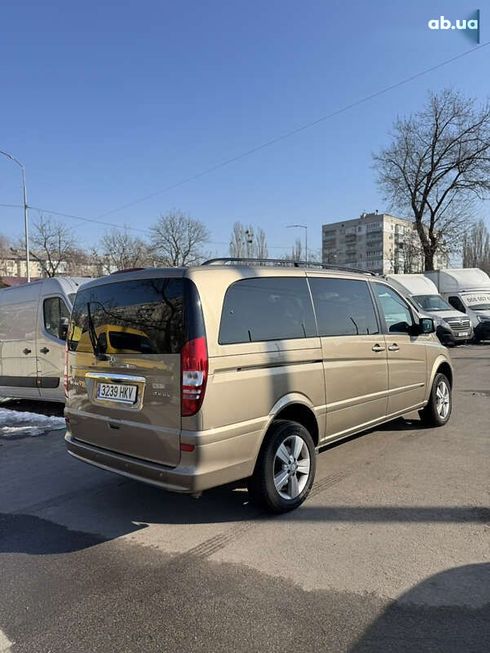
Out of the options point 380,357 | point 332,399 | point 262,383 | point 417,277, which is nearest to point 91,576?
point 262,383

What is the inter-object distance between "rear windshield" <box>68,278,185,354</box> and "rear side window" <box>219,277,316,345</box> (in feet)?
1.20

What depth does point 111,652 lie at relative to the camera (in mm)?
2527

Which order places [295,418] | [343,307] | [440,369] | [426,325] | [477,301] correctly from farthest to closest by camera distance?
[477,301]
[440,369]
[426,325]
[343,307]
[295,418]

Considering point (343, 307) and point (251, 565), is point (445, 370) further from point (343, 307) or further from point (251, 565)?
point (251, 565)

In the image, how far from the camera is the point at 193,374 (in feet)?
11.6

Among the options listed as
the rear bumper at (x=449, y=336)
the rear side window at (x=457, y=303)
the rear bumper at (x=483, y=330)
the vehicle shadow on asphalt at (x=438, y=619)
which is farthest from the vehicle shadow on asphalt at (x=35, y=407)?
the rear side window at (x=457, y=303)

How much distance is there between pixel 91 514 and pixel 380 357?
327 centimetres

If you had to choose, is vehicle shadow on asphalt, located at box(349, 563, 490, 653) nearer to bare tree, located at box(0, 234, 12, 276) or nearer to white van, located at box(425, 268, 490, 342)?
white van, located at box(425, 268, 490, 342)

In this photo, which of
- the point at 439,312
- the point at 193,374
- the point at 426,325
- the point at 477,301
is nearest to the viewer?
the point at 193,374

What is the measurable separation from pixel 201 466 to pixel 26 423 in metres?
5.41

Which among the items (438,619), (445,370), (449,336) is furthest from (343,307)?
(449,336)

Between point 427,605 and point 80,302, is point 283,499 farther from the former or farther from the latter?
point 80,302

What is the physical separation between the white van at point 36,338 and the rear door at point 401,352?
5.17 meters

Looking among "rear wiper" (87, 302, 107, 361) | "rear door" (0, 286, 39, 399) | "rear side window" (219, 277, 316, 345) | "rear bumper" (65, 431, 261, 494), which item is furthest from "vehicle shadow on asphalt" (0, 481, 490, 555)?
"rear door" (0, 286, 39, 399)
